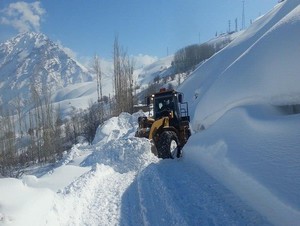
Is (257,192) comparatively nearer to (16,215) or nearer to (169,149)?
(16,215)

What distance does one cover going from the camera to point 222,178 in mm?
8312

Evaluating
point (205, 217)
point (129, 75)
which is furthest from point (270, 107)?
point (129, 75)

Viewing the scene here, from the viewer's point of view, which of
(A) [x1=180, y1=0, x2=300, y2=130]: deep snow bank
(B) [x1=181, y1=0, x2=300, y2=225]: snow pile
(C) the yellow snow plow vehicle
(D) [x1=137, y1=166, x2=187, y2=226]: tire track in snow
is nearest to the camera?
(B) [x1=181, y1=0, x2=300, y2=225]: snow pile

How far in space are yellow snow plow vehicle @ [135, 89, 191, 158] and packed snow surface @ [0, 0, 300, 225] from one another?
1161mm

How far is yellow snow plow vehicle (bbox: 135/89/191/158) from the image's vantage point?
13960 mm

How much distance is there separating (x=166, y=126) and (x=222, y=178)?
6.75 m

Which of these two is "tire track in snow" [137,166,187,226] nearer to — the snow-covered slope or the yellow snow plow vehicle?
the snow-covered slope

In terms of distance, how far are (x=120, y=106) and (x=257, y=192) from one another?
4169 centimetres

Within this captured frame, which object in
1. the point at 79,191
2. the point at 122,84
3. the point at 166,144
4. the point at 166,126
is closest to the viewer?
the point at 79,191

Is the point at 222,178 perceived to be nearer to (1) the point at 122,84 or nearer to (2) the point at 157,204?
(2) the point at 157,204

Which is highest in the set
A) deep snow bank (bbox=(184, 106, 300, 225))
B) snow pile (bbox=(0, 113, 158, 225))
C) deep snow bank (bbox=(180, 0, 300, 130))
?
deep snow bank (bbox=(180, 0, 300, 130))

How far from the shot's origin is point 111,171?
40.1 feet

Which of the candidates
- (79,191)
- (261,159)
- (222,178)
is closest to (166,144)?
(222,178)

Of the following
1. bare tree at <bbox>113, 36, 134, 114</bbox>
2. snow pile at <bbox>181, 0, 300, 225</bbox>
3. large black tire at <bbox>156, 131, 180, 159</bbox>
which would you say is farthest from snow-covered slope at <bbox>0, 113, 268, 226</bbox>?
bare tree at <bbox>113, 36, 134, 114</bbox>
